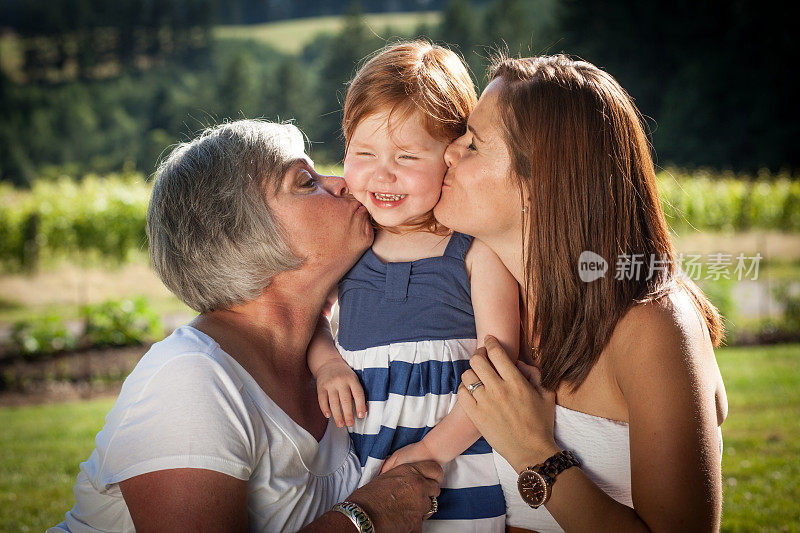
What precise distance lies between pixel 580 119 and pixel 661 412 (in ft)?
2.51

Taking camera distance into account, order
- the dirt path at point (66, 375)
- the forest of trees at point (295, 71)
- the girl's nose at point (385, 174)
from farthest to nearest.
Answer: the forest of trees at point (295, 71)
the dirt path at point (66, 375)
the girl's nose at point (385, 174)

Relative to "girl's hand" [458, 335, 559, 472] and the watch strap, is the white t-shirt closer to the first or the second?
"girl's hand" [458, 335, 559, 472]

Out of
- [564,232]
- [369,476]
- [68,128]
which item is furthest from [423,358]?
[68,128]

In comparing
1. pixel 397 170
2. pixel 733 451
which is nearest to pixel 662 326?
pixel 397 170

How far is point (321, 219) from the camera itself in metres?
2.11

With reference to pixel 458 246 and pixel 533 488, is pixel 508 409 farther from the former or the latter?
pixel 458 246

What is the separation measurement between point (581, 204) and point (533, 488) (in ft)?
2.44

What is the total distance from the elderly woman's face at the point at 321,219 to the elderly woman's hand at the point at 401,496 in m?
0.65

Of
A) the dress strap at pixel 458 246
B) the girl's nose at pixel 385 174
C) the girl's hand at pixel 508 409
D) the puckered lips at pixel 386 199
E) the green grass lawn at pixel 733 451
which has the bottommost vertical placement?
the green grass lawn at pixel 733 451

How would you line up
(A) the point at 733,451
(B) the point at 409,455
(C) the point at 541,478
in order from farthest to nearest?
(A) the point at 733,451 → (B) the point at 409,455 → (C) the point at 541,478

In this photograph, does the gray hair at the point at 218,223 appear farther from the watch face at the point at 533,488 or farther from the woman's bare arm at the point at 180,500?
the watch face at the point at 533,488

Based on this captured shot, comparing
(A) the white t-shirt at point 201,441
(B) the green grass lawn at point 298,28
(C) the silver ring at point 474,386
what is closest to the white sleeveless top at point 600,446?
(C) the silver ring at point 474,386

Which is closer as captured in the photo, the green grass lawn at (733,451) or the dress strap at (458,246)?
the dress strap at (458,246)

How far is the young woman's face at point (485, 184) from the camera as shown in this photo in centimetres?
195
